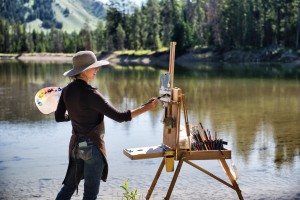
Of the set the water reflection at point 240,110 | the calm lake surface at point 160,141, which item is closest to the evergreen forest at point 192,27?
the water reflection at point 240,110

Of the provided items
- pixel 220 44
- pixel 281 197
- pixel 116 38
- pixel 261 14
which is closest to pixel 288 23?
pixel 261 14

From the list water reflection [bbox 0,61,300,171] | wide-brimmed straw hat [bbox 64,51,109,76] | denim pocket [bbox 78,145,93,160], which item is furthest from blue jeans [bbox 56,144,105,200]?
water reflection [bbox 0,61,300,171]

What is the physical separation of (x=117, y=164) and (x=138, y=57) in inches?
4201

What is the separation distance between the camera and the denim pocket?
611 cm

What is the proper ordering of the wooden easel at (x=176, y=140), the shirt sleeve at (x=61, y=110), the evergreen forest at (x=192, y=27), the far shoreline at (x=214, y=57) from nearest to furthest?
the shirt sleeve at (x=61, y=110) → the wooden easel at (x=176, y=140) → the far shoreline at (x=214, y=57) → the evergreen forest at (x=192, y=27)

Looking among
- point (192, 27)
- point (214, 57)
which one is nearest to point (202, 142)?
point (214, 57)

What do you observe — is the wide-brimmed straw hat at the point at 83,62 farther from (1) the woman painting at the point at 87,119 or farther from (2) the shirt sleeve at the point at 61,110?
(2) the shirt sleeve at the point at 61,110

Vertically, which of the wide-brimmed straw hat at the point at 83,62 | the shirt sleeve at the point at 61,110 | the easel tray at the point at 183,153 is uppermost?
the wide-brimmed straw hat at the point at 83,62

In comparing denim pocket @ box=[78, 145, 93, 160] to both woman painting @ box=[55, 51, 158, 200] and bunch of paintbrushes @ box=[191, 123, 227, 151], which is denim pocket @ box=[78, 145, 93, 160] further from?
bunch of paintbrushes @ box=[191, 123, 227, 151]

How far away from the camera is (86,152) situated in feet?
20.1

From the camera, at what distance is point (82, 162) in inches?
249

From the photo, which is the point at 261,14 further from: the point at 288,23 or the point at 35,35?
the point at 35,35

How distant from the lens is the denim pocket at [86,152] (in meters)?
6.11

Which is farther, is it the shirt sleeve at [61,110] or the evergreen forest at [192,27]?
the evergreen forest at [192,27]
